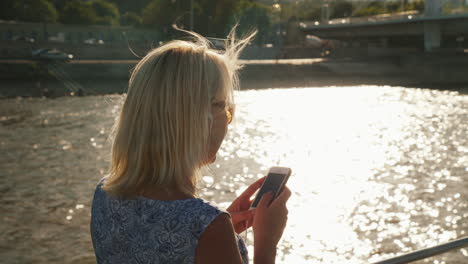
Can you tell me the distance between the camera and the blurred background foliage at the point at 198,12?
180ft

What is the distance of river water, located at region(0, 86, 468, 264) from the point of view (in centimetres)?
1050

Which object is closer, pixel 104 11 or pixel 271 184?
pixel 271 184

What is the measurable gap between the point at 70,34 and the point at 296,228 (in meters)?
65.5

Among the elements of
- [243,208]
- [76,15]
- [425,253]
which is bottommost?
[76,15]

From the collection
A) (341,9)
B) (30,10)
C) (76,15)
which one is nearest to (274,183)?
(30,10)

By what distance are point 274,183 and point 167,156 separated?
248 mm

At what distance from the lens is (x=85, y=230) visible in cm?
1115

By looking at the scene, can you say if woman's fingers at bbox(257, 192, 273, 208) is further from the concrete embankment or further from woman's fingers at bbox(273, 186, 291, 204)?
the concrete embankment

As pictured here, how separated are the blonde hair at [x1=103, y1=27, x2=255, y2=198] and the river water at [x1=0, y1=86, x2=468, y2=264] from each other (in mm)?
234

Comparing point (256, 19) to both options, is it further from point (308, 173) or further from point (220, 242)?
point (220, 242)

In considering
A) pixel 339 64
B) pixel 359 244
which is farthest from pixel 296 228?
pixel 339 64

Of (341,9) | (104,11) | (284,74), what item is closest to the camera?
(284,74)

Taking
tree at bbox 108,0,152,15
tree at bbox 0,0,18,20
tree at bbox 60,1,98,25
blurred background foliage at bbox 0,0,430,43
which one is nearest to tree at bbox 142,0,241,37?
blurred background foliage at bbox 0,0,430,43

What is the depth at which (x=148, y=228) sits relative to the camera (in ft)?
4.56
